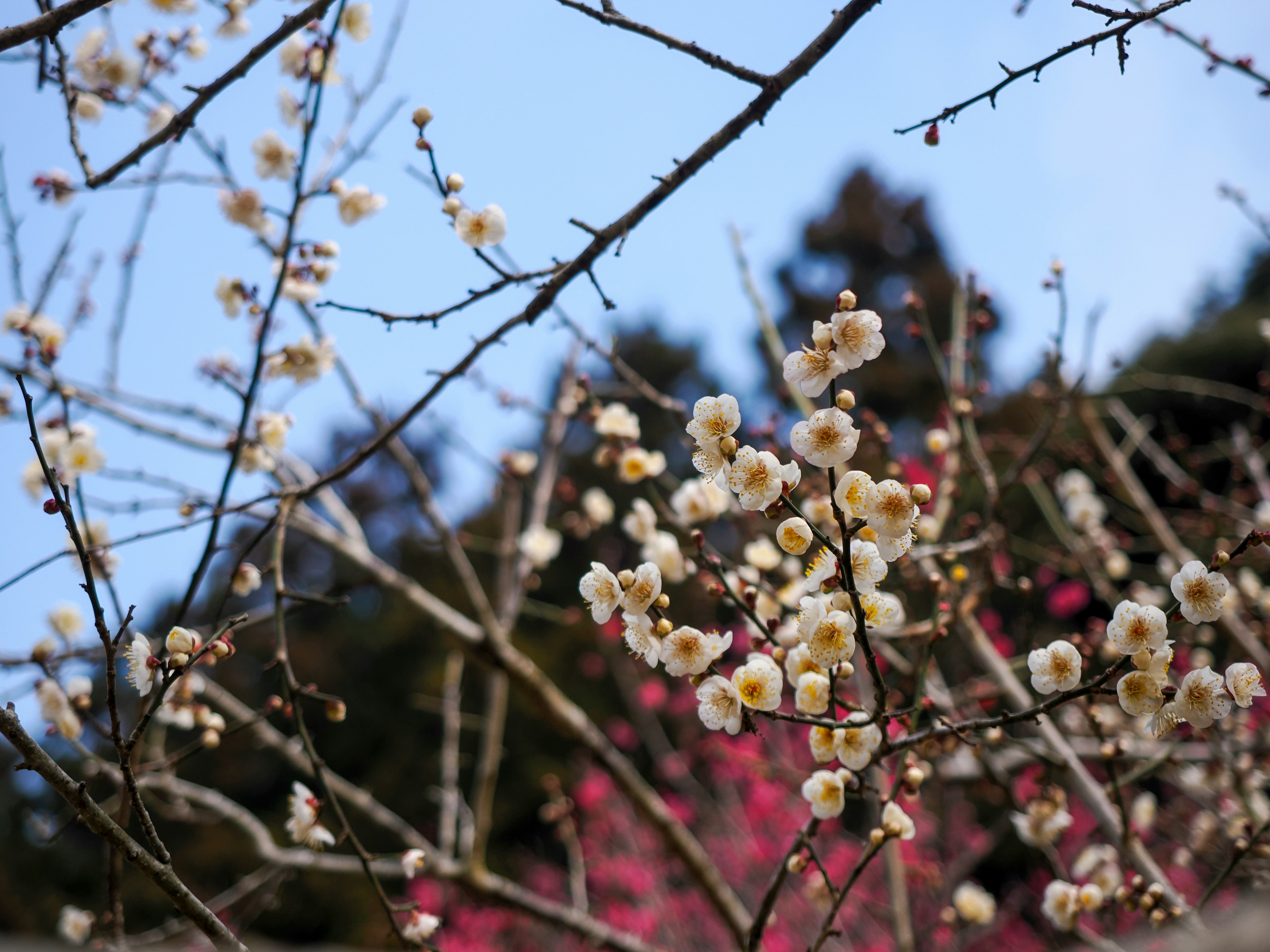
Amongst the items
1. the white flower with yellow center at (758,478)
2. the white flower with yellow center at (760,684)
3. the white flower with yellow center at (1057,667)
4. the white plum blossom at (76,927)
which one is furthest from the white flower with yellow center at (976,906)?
the white plum blossom at (76,927)

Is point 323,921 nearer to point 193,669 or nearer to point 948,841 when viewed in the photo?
point 948,841

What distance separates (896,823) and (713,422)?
788mm

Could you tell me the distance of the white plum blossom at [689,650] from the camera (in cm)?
115

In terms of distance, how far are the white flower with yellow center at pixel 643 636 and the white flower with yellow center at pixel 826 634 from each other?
8.5 inches

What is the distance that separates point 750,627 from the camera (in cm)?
155

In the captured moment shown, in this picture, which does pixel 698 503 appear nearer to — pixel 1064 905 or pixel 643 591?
pixel 643 591

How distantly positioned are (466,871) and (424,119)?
207 cm

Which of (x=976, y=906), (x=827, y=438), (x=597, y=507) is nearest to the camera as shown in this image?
(x=827, y=438)

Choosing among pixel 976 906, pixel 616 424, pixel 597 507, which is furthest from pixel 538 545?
pixel 976 906

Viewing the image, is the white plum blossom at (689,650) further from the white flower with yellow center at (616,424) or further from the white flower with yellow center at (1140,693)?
the white flower with yellow center at (616,424)

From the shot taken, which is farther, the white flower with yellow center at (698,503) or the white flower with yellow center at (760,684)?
the white flower with yellow center at (698,503)

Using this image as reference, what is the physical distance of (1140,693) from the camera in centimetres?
112

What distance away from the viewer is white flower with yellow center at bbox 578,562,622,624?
1.18 m

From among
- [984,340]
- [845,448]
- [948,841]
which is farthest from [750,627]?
[984,340]
